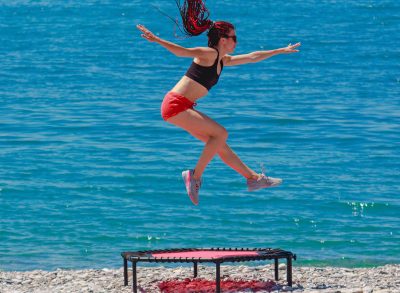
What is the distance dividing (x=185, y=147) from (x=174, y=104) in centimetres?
1385

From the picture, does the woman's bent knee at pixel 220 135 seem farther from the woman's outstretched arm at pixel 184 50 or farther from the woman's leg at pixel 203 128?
the woman's outstretched arm at pixel 184 50

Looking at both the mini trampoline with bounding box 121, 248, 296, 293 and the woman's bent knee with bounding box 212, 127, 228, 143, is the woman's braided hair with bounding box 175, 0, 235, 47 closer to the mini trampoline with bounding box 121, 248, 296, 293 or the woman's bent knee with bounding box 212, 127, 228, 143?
the woman's bent knee with bounding box 212, 127, 228, 143

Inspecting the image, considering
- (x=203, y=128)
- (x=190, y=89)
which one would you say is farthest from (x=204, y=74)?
(x=203, y=128)

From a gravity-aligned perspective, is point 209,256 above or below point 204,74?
below

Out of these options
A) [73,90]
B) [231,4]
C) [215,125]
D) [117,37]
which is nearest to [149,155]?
[73,90]

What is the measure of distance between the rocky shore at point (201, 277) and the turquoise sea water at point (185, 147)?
2.74m

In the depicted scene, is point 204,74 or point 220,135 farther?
point 220,135

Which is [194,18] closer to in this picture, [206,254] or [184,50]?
[184,50]

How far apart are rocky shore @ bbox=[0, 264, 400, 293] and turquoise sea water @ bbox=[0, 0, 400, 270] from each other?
2.74m

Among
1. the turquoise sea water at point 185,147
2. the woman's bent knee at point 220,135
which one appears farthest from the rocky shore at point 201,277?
the turquoise sea water at point 185,147

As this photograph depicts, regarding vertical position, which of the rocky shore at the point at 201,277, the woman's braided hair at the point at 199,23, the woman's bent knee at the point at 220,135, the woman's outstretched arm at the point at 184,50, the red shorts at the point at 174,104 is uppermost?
the woman's braided hair at the point at 199,23

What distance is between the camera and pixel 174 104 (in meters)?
12.3

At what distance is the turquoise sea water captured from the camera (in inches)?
768

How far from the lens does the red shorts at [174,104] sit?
484 inches
